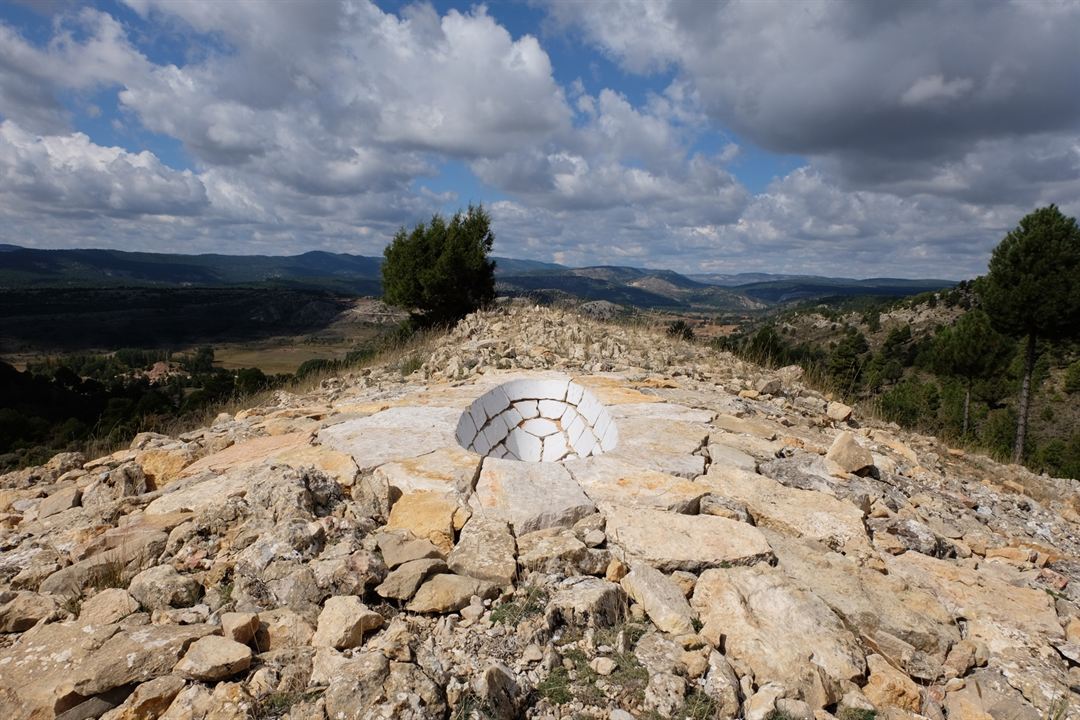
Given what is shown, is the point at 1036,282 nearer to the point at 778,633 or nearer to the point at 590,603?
the point at 778,633

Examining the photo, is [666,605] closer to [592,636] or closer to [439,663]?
[592,636]

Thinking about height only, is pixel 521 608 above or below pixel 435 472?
below

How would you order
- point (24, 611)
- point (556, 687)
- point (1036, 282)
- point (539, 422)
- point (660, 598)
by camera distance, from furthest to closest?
point (1036, 282) < point (539, 422) < point (660, 598) < point (24, 611) < point (556, 687)

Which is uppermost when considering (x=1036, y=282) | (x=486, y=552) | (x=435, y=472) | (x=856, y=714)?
(x=1036, y=282)

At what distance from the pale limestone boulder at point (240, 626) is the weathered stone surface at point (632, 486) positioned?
2146 millimetres

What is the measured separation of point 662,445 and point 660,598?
2052 mm

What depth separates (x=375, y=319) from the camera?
225 feet

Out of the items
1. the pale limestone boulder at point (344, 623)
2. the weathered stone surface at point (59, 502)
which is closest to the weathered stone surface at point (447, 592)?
the pale limestone boulder at point (344, 623)

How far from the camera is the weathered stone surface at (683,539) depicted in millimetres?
3100

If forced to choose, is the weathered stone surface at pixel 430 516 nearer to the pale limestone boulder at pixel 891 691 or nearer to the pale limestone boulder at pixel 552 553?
the pale limestone boulder at pixel 552 553

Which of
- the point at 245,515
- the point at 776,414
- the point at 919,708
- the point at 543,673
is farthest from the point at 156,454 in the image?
the point at 776,414

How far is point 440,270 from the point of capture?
63.5 ft

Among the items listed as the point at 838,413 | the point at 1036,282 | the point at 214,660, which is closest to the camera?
the point at 214,660

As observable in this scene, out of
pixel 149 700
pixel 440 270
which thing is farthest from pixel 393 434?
pixel 440 270
